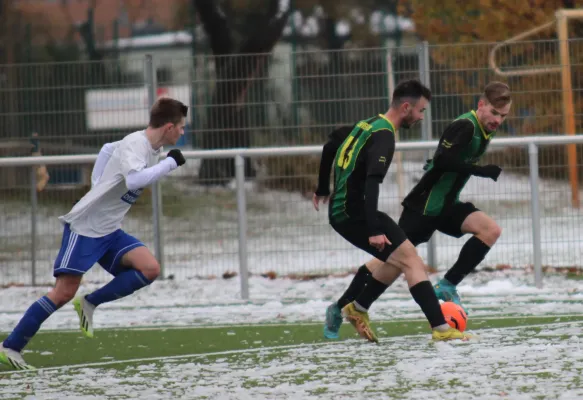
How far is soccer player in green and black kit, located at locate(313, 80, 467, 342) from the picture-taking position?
26.8 feet

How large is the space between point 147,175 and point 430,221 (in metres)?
2.31

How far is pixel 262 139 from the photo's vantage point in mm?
12773

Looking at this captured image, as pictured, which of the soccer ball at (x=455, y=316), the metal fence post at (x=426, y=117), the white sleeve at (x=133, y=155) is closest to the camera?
the white sleeve at (x=133, y=155)

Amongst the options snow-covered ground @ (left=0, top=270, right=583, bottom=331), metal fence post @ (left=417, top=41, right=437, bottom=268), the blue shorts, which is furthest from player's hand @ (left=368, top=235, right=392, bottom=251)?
metal fence post @ (left=417, top=41, right=437, bottom=268)

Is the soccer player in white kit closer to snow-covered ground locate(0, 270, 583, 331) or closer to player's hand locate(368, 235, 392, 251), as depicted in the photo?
player's hand locate(368, 235, 392, 251)

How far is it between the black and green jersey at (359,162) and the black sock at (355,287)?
577 mm

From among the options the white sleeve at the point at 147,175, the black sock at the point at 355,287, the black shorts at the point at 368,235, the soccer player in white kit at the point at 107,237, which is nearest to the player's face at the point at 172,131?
the soccer player in white kit at the point at 107,237

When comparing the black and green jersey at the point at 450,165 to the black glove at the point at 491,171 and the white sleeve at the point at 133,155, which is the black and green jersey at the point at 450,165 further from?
the white sleeve at the point at 133,155

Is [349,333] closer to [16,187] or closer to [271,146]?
[271,146]

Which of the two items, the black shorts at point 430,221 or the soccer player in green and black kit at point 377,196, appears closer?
the soccer player in green and black kit at point 377,196

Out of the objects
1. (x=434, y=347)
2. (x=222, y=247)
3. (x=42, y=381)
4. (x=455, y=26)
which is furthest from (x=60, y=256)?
(x=455, y=26)

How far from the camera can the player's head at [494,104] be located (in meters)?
9.12

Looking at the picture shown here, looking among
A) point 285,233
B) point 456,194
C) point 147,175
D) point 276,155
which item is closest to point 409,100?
point 456,194

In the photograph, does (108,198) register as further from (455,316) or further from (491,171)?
(491,171)
